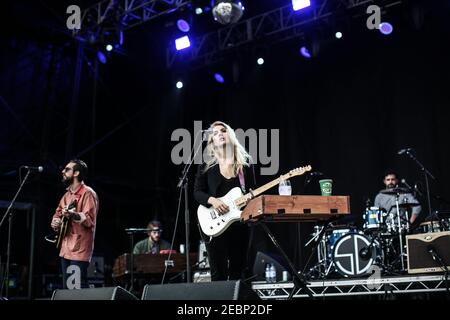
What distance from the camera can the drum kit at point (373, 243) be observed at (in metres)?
7.45

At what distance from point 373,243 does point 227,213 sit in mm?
4304

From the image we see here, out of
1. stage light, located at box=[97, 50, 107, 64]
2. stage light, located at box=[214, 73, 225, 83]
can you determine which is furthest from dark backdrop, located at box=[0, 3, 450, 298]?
stage light, located at box=[97, 50, 107, 64]

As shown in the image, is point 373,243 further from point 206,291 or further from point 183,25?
point 206,291

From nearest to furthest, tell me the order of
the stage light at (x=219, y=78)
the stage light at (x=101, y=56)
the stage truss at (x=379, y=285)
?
the stage truss at (x=379, y=285) → the stage light at (x=101, y=56) → the stage light at (x=219, y=78)

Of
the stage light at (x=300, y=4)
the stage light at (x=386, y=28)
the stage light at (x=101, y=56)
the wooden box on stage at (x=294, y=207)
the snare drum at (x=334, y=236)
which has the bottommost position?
the wooden box on stage at (x=294, y=207)

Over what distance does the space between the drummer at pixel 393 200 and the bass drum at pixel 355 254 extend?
1.56ft

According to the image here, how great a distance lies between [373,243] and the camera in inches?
305

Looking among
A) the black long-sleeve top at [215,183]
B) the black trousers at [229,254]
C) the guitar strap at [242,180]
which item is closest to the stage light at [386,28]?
the black long-sleeve top at [215,183]

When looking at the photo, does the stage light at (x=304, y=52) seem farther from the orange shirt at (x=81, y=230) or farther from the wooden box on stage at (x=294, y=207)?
the wooden box on stage at (x=294, y=207)

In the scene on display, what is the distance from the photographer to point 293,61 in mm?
11227

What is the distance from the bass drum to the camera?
304 inches

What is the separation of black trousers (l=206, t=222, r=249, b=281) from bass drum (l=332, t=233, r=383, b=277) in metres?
4.23
